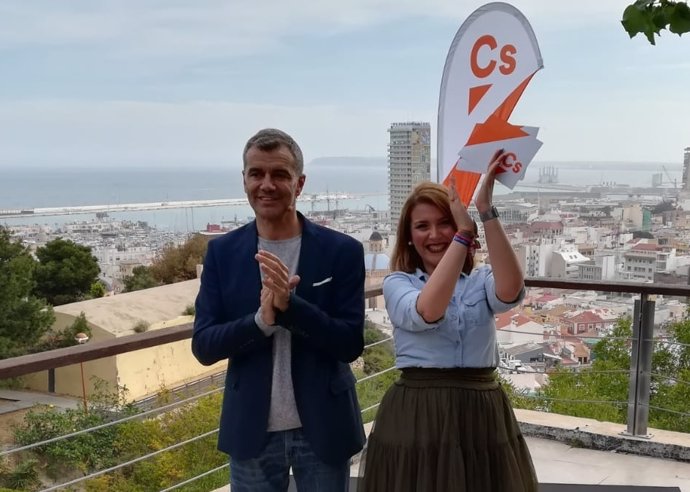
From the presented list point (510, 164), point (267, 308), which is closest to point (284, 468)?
point (267, 308)

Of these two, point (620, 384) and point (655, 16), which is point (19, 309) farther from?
point (655, 16)

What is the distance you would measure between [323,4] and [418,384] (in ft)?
251

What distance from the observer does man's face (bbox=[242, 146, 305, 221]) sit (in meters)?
1.42

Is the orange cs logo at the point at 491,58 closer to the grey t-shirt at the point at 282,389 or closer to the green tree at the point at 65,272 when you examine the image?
the grey t-shirt at the point at 282,389

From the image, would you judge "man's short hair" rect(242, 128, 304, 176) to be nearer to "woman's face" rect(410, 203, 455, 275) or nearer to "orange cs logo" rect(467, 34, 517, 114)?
"woman's face" rect(410, 203, 455, 275)

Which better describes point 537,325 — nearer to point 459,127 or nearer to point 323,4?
point 459,127

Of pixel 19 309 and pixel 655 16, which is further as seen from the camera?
pixel 19 309

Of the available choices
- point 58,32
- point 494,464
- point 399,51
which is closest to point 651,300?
point 494,464

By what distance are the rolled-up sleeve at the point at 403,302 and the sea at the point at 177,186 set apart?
28 cm

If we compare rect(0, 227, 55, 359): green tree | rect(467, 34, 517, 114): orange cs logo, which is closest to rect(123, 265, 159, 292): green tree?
rect(0, 227, 55, 359): green tree

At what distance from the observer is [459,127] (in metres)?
1.95

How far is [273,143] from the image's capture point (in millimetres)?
1430

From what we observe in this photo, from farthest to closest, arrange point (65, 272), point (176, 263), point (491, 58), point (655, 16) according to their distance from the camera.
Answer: point (65, 272)
point (176, 263)
point (491, 58)
point (655, 16)

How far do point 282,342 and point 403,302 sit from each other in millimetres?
276
